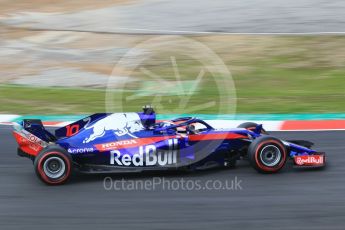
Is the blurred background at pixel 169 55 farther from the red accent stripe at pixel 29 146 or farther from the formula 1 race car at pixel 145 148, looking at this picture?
the red accent stripe at pixel 29 146

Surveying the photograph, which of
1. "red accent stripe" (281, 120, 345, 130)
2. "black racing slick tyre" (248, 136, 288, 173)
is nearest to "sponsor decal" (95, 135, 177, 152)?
"black racing slick tyre" (248, 136, 288, 173)

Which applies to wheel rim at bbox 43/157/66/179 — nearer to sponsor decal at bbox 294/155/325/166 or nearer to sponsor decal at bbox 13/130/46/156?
sponsor decal at bbox 13/130/46/156

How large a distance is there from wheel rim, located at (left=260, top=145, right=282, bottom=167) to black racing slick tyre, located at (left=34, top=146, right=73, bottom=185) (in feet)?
7.89

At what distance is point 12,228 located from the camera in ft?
21.1

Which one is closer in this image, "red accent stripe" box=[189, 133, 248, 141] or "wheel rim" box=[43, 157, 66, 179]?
"wheel rim" box=[43, 157, 66, 179]

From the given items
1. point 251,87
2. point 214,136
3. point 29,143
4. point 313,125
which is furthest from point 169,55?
point 29,143

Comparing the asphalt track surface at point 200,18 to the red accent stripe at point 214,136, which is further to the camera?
the asphalt track surface at point 200,18

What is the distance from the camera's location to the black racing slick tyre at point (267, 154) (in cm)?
789

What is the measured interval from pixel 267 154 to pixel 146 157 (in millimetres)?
1528

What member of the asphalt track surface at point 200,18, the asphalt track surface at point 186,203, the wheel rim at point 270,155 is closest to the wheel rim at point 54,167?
the asphalt track surface at point 186,203

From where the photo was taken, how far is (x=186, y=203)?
7.05 metres

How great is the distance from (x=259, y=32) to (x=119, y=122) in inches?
485

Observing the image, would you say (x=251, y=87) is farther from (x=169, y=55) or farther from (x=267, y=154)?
(x=267, y=154)

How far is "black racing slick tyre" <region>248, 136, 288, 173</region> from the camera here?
7.89 m
